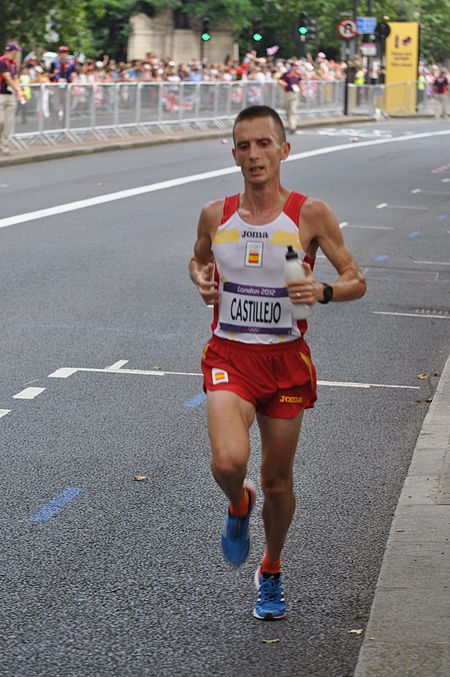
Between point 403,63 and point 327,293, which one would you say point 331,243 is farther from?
point 403,63

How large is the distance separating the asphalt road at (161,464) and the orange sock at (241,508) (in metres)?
0.37

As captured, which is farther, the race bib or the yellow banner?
the yellow banner

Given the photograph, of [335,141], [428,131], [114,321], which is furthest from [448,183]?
[428,131]

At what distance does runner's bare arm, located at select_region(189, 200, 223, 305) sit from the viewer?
16.0ft

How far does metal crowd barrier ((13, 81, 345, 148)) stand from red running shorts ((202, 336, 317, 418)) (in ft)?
75.6

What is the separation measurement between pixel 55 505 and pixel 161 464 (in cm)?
86

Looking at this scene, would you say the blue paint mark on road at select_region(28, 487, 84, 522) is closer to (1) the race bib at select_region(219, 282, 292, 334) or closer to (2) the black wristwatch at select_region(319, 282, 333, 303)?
(1) the race bib at select_region(219, 282, 292, 334)

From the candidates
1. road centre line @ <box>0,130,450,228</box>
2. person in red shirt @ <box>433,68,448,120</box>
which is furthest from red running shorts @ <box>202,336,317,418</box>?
person in red shirt @ <box>433,68,448,120</box>

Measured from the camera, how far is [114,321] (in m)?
10.9

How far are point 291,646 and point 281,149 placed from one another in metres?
1.71

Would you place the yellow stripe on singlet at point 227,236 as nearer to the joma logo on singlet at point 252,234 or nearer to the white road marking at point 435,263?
the joma logo on singlet at point 252,234

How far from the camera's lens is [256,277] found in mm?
4855

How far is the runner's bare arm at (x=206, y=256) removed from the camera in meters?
4.86

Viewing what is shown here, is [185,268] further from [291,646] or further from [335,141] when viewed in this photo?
[335,141]
